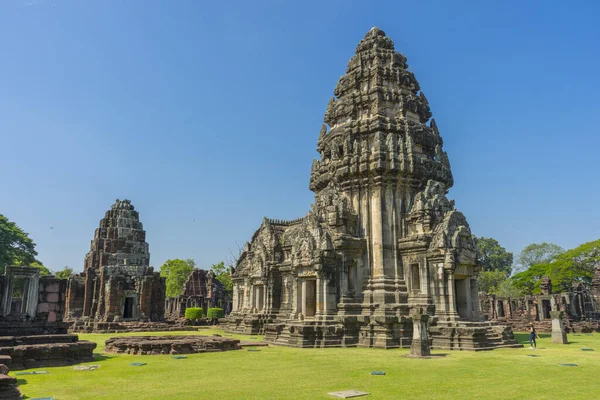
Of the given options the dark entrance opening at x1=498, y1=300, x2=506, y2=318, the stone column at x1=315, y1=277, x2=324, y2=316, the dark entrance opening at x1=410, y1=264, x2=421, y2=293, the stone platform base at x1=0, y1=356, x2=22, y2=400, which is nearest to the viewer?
the stone platform base at x1=0, y1=356, x2=22, y2=400

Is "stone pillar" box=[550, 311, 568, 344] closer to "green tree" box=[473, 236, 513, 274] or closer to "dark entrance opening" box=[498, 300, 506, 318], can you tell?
"dark entrance opening" box=[498, 300, 506, 318]

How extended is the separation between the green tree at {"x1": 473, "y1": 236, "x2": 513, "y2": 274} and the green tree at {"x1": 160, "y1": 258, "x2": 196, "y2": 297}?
54685 millimetres

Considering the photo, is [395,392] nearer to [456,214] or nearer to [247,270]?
[456,214]

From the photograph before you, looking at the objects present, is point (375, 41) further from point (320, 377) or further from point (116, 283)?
point (116, 283)

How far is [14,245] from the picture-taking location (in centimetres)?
6006

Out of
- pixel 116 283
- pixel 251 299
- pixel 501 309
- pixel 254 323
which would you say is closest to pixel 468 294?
pixel 254 323

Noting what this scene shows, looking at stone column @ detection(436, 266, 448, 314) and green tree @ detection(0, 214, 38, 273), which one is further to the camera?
green tree @ detection(0, 214, 38, 273)

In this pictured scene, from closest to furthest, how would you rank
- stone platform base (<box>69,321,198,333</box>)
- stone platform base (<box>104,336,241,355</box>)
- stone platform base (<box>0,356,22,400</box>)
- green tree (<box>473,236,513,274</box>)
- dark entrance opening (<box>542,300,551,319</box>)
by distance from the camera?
1. stone platform base (<box>0,356,22,400</box>)
2. stone platform base (<box>104,336,241,355</box>)
3. stone platform base (<box>69,321,198,333</box>)
4. dark entrance opening (<box>542,300,551,319</box>)
5. green tree (<box>473,236,513,274</box>)

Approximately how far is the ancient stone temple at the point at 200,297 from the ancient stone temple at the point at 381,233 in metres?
31.6

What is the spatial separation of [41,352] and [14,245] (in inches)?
2135

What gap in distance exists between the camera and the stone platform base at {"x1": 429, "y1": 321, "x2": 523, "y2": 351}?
1884 cm

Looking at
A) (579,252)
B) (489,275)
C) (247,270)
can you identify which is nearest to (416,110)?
(247,270)

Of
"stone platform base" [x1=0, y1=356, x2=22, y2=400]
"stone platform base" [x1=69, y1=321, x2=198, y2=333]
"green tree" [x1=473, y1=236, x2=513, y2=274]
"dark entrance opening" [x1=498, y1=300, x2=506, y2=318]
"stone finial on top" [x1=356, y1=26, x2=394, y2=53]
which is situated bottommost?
"stone platform base" [x1=69, y1=321, x2=198, y2=333]

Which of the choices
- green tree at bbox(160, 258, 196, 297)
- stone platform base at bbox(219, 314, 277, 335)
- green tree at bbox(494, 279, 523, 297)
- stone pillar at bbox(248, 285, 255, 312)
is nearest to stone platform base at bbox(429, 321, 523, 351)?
stone platform base at bbox(219, 314, 277, 335)
